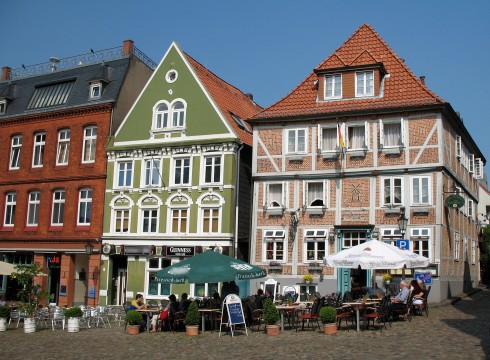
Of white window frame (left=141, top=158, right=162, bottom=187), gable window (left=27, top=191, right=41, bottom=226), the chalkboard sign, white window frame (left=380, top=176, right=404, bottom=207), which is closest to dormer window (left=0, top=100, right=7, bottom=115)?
gable window (left=27, top=191, right=41, bottom=226)

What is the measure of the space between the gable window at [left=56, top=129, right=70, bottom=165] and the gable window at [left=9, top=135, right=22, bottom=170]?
3.62 meters

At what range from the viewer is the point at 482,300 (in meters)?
28.8

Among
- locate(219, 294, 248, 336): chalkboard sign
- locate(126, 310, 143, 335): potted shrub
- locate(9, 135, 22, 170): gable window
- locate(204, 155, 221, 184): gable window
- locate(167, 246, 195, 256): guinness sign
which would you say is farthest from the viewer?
locate(9, 135, 22, 170): gable window

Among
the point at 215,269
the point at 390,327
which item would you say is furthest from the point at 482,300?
the point at 215,269

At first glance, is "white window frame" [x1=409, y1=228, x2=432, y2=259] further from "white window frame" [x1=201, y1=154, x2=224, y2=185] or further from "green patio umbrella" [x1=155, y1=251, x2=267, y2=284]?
"white window frame" [x1=201, y1=154, x2=224, y2=185]

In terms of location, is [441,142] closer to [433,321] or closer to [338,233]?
[338,233]

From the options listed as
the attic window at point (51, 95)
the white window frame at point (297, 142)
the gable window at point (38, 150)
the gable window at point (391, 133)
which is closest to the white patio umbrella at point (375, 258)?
the gable window at point (391, 133)

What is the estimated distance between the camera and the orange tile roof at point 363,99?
28.8m

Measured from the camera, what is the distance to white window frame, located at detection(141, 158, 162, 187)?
33.9 metres

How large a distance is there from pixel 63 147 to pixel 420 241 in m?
22.1

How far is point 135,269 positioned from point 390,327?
17.4 meters

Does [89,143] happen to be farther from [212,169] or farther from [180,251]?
[180,251]

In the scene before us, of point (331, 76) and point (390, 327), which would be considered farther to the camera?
point (331, 76)

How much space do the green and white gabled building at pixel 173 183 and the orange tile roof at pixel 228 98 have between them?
162 mm
